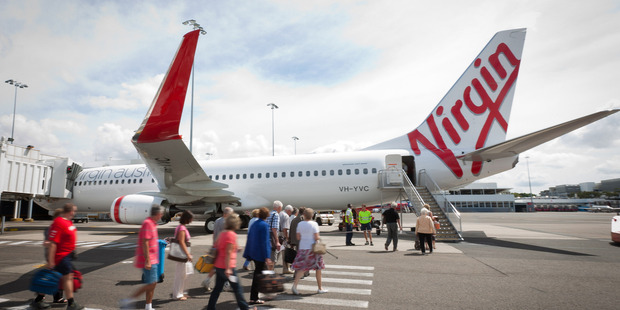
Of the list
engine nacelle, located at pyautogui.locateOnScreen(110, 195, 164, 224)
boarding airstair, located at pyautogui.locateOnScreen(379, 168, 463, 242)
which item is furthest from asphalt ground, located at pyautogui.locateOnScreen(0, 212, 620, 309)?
engine nacelle, located at pyautogui.locateOnScreen(110, 195, 164, 224)

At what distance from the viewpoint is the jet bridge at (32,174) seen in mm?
15570

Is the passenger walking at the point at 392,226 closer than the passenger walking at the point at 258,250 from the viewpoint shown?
No

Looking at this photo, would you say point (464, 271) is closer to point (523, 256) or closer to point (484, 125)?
point (523, 256)

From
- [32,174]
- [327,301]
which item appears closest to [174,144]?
[327,301]

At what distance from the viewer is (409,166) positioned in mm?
16047

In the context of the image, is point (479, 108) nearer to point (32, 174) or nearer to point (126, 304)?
point (126, 304)

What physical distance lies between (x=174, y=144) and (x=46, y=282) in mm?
6923

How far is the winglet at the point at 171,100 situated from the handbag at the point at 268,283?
→ 21.1 feet

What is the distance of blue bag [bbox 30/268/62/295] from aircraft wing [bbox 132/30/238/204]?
5540mm

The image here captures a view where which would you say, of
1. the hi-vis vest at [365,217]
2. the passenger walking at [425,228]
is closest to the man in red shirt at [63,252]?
the passenger walking at [425,228]

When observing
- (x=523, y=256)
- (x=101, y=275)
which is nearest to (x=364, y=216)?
Result: (x=523, y=256)

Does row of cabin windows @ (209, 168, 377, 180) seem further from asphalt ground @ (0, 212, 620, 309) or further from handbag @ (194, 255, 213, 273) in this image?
handbag @ (194, 255, 213, 273)

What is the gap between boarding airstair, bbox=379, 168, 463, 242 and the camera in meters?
12.7

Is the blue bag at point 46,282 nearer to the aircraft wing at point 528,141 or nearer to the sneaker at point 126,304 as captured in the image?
the sneaker at point 126,304
